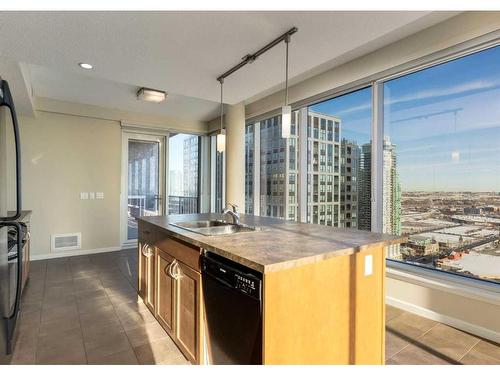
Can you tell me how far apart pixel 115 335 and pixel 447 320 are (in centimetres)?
281

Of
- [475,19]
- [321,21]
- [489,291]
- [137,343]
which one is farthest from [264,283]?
[475,19]

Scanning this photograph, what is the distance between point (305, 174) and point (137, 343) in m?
2.82

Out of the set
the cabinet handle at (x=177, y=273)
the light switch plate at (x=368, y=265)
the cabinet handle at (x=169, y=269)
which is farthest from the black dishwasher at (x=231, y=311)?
the light switch plate at (x=368, y=265)

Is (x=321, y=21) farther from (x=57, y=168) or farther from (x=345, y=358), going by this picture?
(x=57, y=168)

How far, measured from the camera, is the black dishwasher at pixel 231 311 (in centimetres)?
139

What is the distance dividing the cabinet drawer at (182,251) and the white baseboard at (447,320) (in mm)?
2160

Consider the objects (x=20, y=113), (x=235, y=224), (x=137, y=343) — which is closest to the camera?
(x=137, y=343)

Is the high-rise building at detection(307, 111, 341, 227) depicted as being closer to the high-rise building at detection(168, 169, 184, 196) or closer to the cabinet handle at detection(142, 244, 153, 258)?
the cabinet handle at detection(142, 244, 153, 258)

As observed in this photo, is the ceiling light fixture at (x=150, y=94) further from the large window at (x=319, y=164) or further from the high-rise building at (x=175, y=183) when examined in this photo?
the high-rise building at (x=175, y=183)

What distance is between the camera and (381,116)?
3.06m

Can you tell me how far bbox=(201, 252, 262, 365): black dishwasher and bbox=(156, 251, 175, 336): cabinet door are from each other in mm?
485

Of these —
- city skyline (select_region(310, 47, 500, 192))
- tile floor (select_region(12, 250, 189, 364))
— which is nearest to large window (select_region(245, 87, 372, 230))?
city skyline (select_region(310, 47, 500, 192))

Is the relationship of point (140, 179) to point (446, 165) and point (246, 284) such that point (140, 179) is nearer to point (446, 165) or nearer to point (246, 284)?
point (246, 284)

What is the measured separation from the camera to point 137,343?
7.31ft
